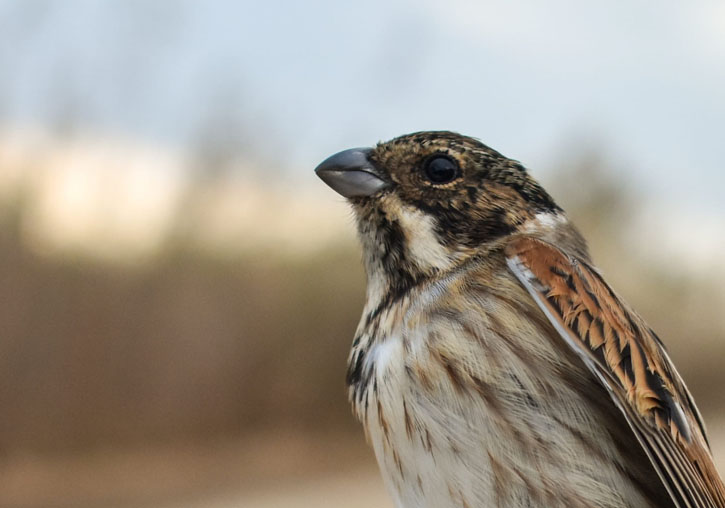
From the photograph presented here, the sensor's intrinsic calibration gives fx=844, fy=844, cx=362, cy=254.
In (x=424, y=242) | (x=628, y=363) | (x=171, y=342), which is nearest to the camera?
(x=628, y=363)

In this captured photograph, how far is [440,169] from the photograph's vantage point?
5.97 feet

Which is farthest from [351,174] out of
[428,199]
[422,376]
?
[422,376]

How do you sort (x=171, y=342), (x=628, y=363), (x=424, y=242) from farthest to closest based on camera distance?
(x=171, y=342) < (x=424, y=242) < (x=628, y=363)

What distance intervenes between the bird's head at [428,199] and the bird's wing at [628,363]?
147 mm

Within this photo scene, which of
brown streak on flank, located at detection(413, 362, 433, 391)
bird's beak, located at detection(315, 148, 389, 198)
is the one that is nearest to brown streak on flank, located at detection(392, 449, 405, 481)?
brown streak on flank, located at detection(413, 362, 433, 391)

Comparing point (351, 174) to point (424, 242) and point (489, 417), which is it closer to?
point (424, 242)

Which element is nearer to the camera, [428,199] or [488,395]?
[488,395]

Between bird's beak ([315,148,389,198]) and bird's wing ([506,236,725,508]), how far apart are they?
0.34 m

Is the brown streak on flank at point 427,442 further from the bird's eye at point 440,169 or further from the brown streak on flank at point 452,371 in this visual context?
the bird's eye at point 440,169

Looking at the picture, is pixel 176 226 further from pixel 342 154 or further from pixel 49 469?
pixel 342 154

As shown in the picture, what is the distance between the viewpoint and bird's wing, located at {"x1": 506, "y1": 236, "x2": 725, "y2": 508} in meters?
1.44

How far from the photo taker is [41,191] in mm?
5848

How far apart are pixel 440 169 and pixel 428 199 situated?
A: 75 millimetres

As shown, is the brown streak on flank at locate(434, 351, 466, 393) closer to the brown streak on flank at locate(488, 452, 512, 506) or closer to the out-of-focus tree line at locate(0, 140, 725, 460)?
the brown streak on flank at locate(488, 452, 512, 506)
